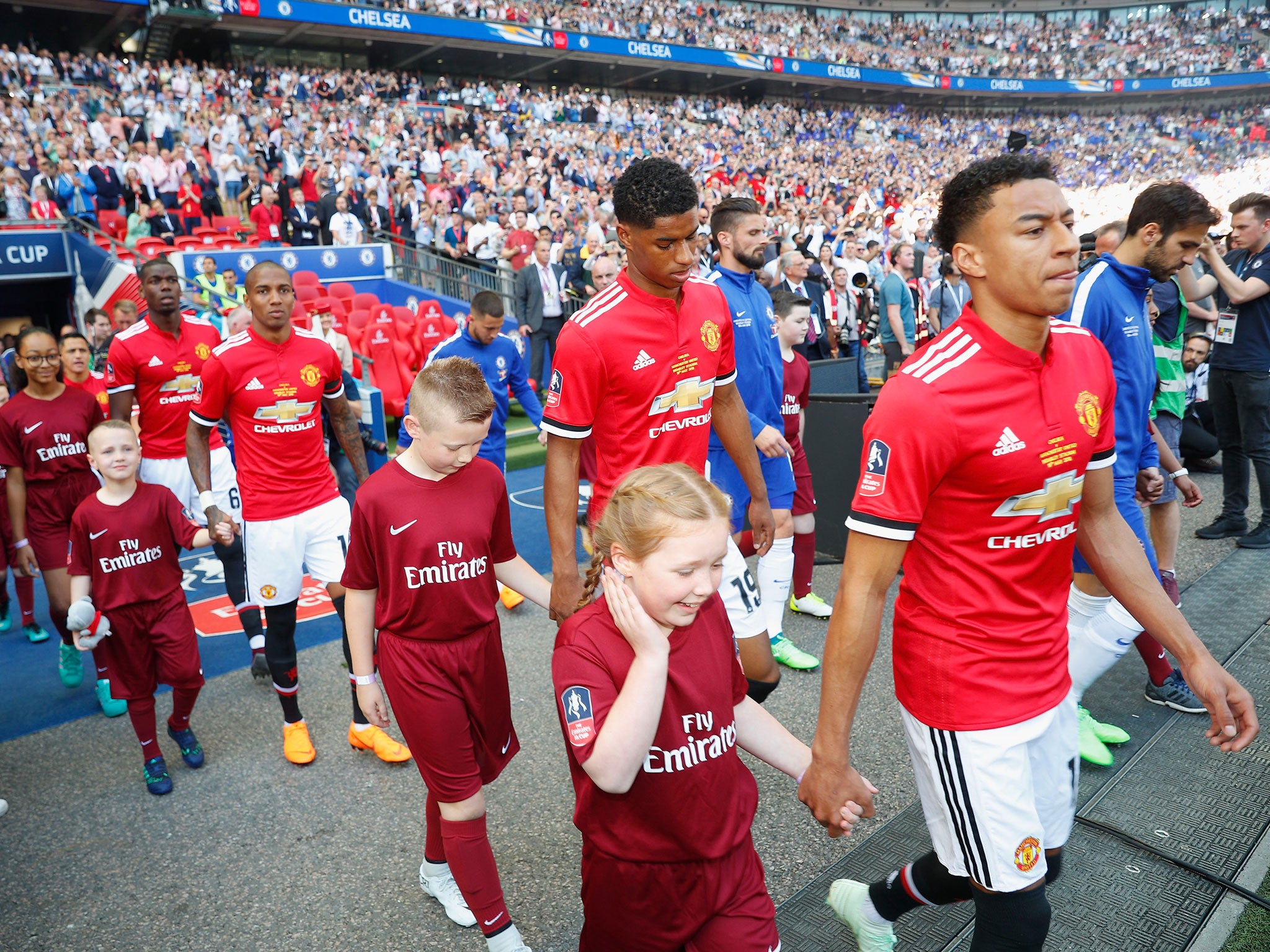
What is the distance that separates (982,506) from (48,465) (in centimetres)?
523

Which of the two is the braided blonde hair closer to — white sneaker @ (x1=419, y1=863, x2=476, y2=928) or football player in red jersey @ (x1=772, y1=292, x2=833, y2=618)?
white sneaker @ (x1=419, y1=863, x2=476, y2=928)

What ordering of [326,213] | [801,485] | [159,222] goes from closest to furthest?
[801,485] → [159,222] → [326,213]

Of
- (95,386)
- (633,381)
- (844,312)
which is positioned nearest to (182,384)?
(95,386)

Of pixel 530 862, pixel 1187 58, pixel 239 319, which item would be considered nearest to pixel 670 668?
pixel 530 862

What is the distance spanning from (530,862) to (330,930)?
0.72 metres

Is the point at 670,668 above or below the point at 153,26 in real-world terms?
below

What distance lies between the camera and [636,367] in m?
3.09

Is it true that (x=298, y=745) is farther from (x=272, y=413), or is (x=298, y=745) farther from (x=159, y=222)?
(x=159, y=222)

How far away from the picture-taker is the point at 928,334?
995cm

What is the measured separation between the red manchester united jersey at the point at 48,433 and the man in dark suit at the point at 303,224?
1016 centimetres

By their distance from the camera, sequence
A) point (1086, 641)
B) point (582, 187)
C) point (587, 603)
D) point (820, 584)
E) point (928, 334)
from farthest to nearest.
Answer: point (582, 187) → point (928, 334) → point (820, 584) → point (1086, 641) → point (587, 603)

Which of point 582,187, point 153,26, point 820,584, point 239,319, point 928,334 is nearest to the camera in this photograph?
point 820,584

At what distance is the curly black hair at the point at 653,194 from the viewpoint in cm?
296

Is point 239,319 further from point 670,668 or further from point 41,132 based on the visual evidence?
point 41,132
